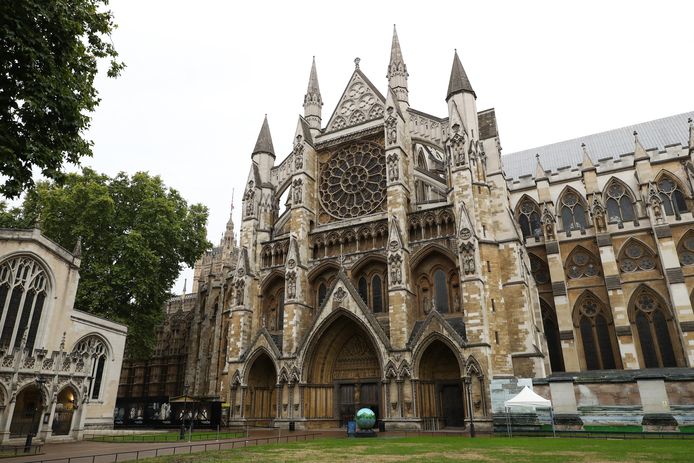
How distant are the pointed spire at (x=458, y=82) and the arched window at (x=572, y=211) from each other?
42.2ft

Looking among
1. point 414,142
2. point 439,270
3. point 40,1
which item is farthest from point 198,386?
point 40,1

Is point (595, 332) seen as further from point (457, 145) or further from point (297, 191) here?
point (297, 191)

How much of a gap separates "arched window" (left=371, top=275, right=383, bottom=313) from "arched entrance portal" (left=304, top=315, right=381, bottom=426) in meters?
1.61

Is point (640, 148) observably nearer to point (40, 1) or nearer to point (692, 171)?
point (692, 171)

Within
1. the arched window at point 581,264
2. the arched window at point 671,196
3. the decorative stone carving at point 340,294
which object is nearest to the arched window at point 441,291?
the decorative stone carving at point 340,294

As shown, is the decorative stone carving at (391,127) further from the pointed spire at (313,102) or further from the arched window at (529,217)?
the arched window at (529,217)

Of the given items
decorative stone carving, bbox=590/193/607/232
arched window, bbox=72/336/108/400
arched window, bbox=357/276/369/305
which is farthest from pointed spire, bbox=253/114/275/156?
decorative stone carving, bbox=590/193/607/232

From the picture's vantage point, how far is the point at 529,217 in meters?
36.9

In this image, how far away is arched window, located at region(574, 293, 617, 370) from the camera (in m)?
30.5

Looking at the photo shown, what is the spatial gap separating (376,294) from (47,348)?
17.1 metres

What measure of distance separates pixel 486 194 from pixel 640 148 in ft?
50.1

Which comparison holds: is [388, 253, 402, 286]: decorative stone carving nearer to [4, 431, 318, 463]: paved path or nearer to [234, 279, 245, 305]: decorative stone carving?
[4, 431, 318, 463]: paved path

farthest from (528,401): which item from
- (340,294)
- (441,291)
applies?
(340,294)

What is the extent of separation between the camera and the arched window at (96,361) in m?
25.8
